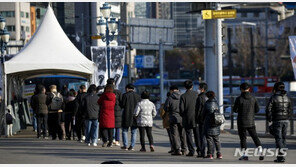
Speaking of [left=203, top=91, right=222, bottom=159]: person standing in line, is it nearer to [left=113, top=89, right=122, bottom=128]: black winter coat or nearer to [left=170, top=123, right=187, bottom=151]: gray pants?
[left=170, top=123, right=187, bottom=151]: gray pants

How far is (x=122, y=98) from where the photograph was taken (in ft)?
66.6

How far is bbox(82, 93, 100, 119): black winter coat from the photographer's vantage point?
856 inches

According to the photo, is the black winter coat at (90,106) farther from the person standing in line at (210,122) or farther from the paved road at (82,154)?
the person standing in line at (210,122)

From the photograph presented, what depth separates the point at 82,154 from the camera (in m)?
18.3

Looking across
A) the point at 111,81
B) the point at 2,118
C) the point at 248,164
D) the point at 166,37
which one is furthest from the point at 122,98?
the point at 166,37

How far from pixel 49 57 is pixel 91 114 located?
4.58 m

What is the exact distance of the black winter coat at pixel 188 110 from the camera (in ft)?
58.5

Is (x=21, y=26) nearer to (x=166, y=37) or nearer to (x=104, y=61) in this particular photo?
(x=166, y=37)

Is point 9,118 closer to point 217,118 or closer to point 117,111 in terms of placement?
point 117,111

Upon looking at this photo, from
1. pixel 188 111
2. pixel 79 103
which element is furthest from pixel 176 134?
pixel 79 103

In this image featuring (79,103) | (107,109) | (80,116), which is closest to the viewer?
(107,109)

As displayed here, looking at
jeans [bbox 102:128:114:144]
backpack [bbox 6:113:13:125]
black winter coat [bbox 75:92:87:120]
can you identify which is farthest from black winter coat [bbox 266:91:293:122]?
backpack [bbox 6:113:13:125]

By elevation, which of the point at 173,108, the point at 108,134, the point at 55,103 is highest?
the point at 173,108

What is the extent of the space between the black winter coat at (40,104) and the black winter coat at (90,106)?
9.91ft
